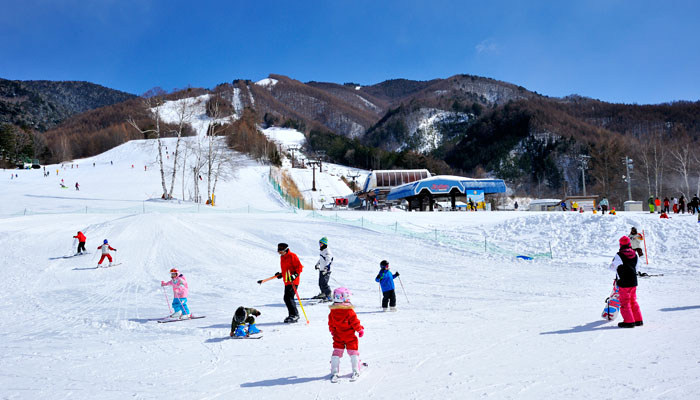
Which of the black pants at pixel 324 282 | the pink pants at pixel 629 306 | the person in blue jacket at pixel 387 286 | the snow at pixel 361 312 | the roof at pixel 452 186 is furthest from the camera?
the roof at pixel 452 186

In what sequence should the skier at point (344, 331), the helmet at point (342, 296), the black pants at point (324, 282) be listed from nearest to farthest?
the skier at point (344, 331) → the helmet at point (342, 296) → the black pants at point (324, 282)

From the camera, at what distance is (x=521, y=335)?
290 inches

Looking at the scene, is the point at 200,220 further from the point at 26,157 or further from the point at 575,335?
the point at 26,157

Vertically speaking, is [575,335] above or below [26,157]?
below

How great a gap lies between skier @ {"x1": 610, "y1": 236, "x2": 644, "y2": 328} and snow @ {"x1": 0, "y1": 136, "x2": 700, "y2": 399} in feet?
0.75

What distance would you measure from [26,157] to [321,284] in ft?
376

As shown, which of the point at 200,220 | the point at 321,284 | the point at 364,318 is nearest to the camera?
the point at 364,318

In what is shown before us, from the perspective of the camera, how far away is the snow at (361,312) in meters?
5.31

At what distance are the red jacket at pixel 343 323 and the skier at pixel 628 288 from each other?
4.84m

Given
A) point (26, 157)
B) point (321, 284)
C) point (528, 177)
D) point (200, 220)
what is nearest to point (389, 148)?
point (528, 177)

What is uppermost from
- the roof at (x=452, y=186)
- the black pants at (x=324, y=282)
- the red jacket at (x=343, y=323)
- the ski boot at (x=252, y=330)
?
the roof at (x=452, y=186)

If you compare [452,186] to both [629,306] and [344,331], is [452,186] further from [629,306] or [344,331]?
[344,331]

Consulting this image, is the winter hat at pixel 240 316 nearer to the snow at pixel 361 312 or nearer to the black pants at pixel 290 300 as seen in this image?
the snow at pixel 361 312

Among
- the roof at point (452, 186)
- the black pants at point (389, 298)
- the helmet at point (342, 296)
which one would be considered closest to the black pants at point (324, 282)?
the black pants at point (389, 298)
